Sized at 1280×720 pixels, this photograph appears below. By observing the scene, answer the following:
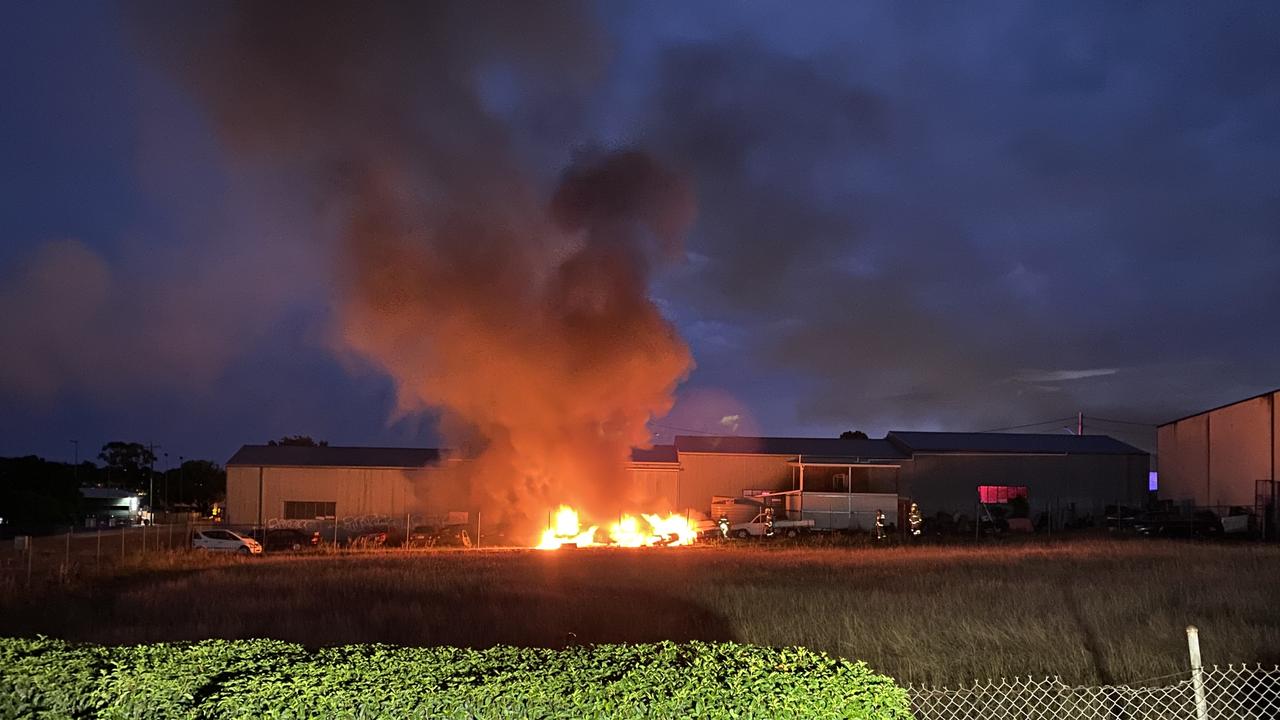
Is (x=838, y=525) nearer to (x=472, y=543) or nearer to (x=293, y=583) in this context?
(x=472, y=543)

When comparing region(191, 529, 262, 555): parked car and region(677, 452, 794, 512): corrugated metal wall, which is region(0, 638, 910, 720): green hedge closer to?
region(191, 529, 262, 555): parked car

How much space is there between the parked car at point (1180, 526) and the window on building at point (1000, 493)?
11.5 meters

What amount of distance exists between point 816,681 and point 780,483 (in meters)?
54.6

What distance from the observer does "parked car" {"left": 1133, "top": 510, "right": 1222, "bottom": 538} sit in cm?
4469

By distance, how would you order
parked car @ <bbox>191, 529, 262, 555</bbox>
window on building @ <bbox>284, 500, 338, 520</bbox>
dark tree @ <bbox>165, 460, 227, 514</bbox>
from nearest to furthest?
parked car @ <bbox>191, 529, 262, 555</bbox> < window on building @ <bbox>284, 500, 338, 520</bbox> < dark tree @ <bbox>165, 460, 227, 514</bbox>

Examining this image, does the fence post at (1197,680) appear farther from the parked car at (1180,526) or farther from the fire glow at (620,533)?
the parked car at (1180,526)

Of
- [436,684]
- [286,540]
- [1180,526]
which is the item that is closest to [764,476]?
[1180,526]

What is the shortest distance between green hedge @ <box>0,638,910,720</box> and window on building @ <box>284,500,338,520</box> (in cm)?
5163

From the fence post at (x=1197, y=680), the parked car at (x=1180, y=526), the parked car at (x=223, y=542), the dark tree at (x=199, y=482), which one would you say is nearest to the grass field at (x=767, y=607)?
the fence post at (x=1197, y=680)

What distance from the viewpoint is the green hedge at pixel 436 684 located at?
549cm

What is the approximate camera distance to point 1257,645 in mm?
13391

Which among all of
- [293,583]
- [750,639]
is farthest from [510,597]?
[750,639]

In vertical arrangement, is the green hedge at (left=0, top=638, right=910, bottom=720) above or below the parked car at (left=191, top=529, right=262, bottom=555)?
above

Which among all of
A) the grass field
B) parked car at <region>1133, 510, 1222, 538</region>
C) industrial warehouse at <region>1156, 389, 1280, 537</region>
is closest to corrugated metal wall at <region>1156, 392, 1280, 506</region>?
industrial warehouse at <region>1156, 389, 1280, 537</region>
